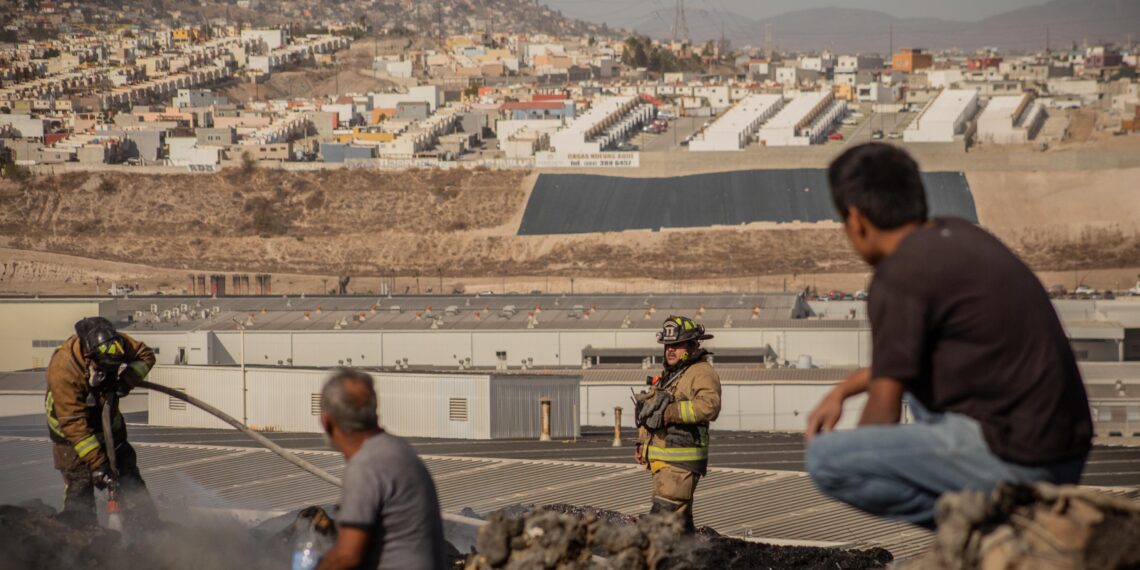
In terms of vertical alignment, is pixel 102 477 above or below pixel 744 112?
below

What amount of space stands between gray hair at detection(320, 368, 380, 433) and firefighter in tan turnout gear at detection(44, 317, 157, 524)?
12.1 ft

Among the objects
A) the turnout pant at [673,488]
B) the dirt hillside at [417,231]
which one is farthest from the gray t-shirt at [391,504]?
the dirt hillside at [417,231]

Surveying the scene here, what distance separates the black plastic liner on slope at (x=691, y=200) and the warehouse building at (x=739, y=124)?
201 inches

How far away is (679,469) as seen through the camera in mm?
7766

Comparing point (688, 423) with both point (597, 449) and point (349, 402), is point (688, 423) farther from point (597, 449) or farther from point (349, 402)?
point (597, 449)

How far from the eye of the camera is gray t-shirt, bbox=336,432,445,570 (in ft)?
13.0

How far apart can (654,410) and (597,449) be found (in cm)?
1327

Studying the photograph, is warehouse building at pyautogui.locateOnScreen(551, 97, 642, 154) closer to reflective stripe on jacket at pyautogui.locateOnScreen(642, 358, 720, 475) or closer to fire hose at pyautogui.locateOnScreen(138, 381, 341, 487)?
reflective stripe on jacket at pyautogui.locateOnScreen(642, 358, 720, 475)

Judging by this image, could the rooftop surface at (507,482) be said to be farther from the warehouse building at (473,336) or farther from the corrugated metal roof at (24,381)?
the warehouse building at (473,336)

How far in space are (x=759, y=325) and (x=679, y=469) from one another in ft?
95.4

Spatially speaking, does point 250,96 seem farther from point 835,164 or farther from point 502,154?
point 835,164

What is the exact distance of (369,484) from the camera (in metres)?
3.97

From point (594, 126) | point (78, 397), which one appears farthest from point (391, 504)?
point (594, 126)

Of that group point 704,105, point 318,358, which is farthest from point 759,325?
point 704,105
